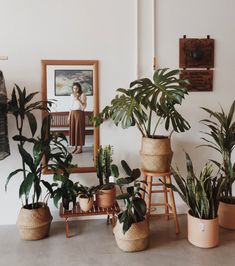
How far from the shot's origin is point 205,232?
2463 mm

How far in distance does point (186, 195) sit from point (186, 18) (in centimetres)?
192

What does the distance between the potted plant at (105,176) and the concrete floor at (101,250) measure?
0.35 metres

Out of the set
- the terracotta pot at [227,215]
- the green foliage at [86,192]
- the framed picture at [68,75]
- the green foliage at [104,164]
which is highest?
the framed picture at [68,75]

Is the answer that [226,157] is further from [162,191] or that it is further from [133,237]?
[133,237]

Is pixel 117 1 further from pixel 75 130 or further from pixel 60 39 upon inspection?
pixel 75 130

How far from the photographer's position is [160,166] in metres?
2.67

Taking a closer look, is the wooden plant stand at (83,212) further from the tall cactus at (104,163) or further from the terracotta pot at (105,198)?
the tall cactus at (104,163)

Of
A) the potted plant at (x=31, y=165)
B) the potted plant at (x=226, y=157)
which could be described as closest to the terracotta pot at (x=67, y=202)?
the potted plant at (x=31, y=165)

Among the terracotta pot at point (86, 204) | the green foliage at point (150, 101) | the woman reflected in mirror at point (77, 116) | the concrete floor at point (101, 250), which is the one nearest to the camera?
the concrete floor at point (101, 250)

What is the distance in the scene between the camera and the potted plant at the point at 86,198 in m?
2.70

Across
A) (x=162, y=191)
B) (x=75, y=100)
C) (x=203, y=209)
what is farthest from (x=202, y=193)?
(x=75, y=100)

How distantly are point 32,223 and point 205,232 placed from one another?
1599 millimetres

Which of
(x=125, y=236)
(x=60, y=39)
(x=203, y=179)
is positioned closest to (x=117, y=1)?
(x=60, y=39)

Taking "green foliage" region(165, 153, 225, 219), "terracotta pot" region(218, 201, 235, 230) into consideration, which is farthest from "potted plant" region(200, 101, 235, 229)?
"green foliage" region(165, 153, 225, 219)
